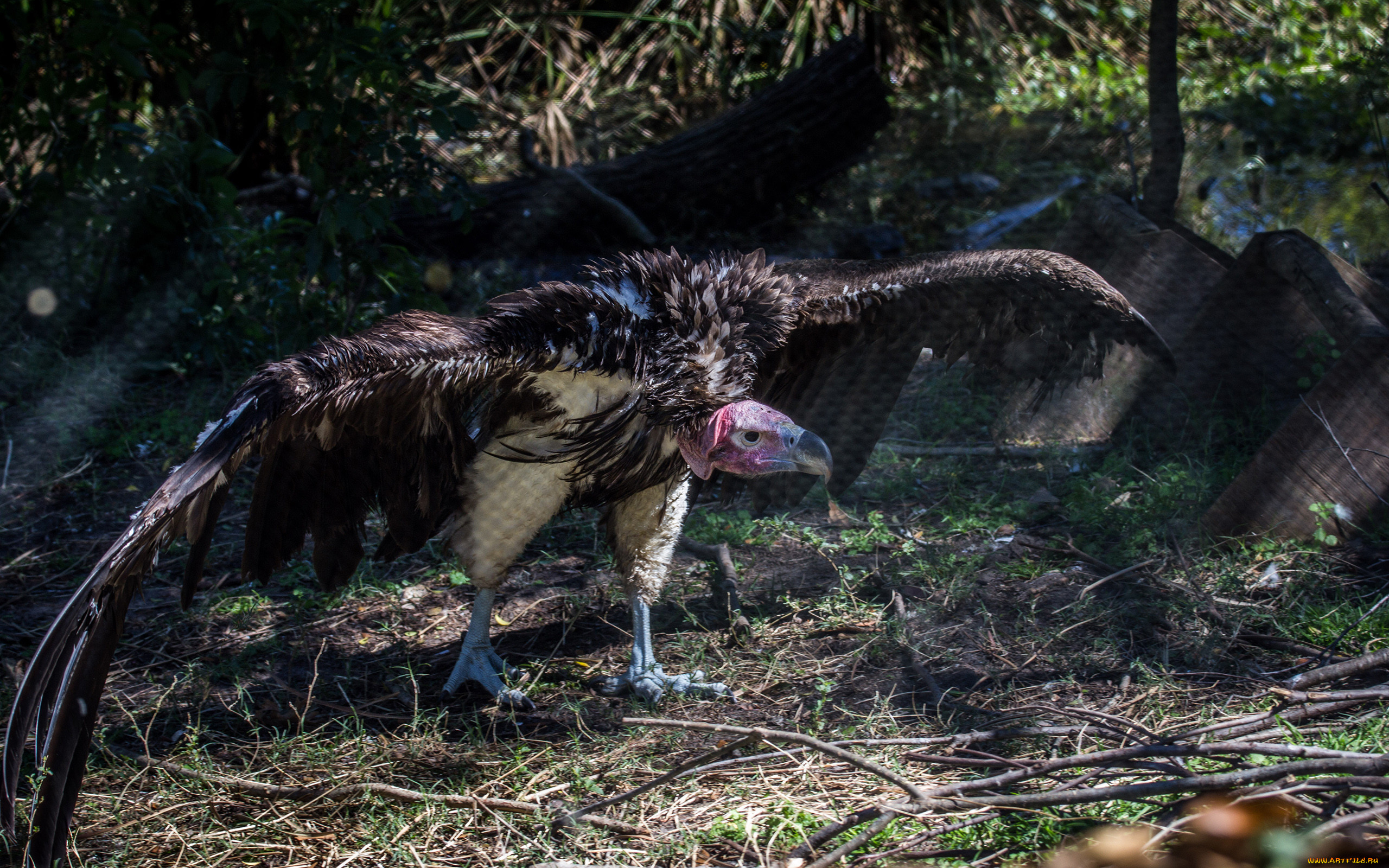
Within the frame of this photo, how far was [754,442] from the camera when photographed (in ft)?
8.09

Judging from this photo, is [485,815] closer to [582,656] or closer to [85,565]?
[582,656]

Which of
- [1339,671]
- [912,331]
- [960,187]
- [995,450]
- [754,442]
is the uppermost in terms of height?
[960,187]

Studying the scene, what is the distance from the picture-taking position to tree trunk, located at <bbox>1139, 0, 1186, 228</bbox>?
12.2 feet

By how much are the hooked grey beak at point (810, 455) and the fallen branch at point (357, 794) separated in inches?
37.8

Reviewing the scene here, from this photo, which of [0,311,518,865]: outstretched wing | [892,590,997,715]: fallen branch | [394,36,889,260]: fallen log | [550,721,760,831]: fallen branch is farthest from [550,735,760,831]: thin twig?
[394,36,889,260]: fallen log

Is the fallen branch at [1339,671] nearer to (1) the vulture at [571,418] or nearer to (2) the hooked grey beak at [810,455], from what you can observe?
(1) the vulture at [571,418]

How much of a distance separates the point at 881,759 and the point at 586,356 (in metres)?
1.18

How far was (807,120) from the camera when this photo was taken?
584cm

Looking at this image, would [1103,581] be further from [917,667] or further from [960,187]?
[960,187]

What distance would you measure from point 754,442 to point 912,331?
0.77m

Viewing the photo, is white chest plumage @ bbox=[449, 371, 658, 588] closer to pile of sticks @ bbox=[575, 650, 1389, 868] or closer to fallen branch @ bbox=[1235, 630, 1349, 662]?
pile of sticks @ bbox=[575, 650, 1389, 868]

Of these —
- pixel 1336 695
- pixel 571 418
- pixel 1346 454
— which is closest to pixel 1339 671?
pixel 1336 695

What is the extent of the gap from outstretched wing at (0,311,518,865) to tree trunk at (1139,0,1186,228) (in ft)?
9.65

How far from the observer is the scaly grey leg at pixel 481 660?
8.66ft
